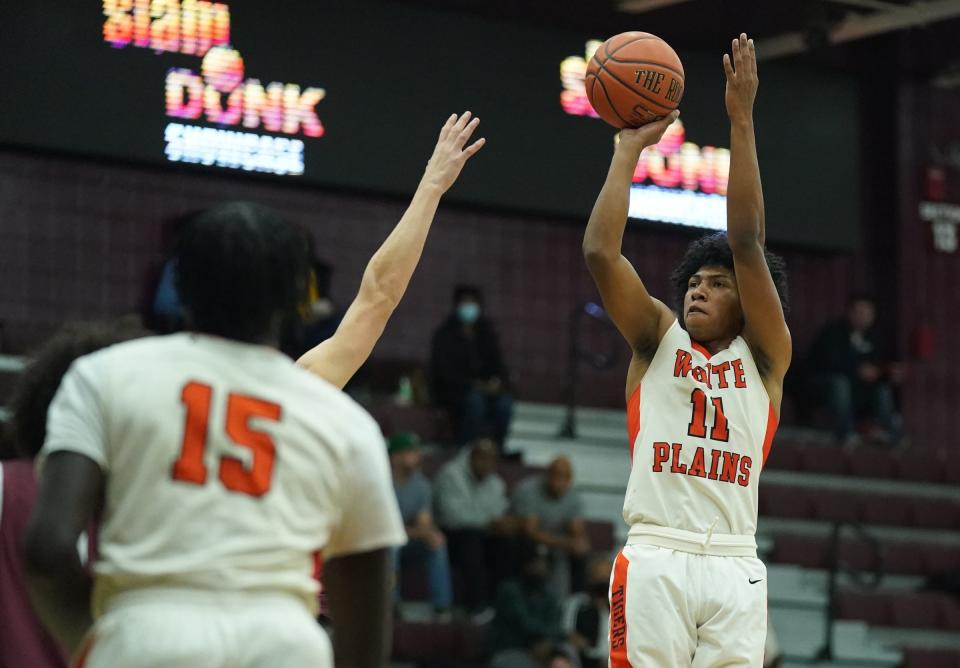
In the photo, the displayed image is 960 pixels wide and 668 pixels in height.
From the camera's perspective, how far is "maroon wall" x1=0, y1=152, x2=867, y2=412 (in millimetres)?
12836

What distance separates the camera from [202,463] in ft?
8.16

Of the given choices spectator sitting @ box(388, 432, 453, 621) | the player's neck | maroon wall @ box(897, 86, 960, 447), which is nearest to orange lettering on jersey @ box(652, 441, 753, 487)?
the player's neck

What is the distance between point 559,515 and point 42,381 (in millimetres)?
8443

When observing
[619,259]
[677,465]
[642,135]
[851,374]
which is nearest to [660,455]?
[677,465]

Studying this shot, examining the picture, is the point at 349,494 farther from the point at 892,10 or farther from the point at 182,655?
the point at 892,10

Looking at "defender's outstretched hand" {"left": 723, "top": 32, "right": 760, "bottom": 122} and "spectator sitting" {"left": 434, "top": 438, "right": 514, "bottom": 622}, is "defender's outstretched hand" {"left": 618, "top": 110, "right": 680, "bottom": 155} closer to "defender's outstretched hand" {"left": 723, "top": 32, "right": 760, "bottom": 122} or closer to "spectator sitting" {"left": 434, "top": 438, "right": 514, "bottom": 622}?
"defender's outstretched hand" {"left": 723, "top": 32, "right": 760, "bottom": 122}

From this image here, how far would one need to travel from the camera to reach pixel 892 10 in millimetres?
13062

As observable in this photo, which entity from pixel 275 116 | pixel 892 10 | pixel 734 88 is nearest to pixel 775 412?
pixel 734 88

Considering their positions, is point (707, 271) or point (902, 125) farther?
point (902, 125)

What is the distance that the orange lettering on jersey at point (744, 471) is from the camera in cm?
486

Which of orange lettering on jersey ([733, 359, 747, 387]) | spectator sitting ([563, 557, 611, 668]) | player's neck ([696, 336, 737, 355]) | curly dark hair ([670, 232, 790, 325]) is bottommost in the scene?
spectator sitting ([563, 557, 611, 668])

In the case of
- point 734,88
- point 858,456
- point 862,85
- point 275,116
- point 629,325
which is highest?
point 862,85

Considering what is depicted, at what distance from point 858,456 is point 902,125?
3830 mm

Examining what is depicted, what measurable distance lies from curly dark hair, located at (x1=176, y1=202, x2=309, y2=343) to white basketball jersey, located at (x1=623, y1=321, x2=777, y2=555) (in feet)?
7.78
